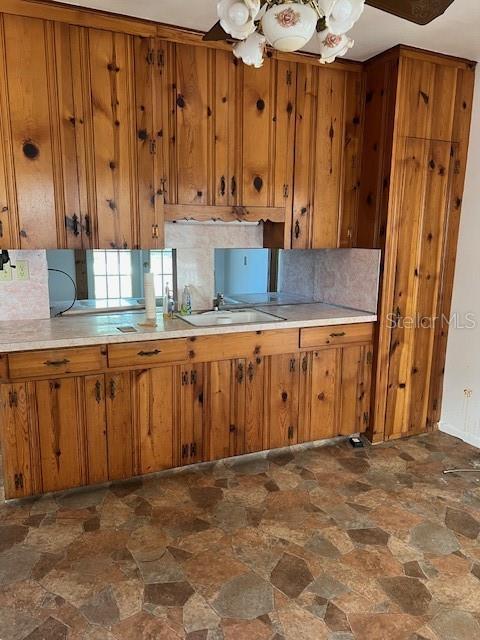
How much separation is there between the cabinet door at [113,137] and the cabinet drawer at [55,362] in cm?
64

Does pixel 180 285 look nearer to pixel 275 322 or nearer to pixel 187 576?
pixel 275 322

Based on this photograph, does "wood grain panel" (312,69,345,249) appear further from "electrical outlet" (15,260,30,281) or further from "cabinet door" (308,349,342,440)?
"electrical outlet" (15,260,30,281)

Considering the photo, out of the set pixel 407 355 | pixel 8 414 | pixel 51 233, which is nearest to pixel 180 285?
pixel 51 233

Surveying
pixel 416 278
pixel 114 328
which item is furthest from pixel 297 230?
pixel 114 328

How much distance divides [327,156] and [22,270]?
6.95ft

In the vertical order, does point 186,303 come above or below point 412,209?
below

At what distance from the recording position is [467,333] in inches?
132

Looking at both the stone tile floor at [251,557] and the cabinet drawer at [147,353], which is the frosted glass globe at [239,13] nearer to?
the cabinet drawer at [147,353]

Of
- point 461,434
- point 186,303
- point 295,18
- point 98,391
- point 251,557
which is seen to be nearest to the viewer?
point 295,18

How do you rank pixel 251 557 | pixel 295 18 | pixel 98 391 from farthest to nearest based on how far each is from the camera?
pixel 98 391
pixel 251 557
pixel 295 18

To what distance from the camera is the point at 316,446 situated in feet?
10.8

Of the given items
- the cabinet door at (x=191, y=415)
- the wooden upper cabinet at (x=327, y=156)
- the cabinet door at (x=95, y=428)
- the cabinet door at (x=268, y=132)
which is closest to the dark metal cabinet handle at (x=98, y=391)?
the cabinet door at (x=95, y=428)

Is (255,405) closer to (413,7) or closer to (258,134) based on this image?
(258,134)

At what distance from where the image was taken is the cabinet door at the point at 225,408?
112 inches
